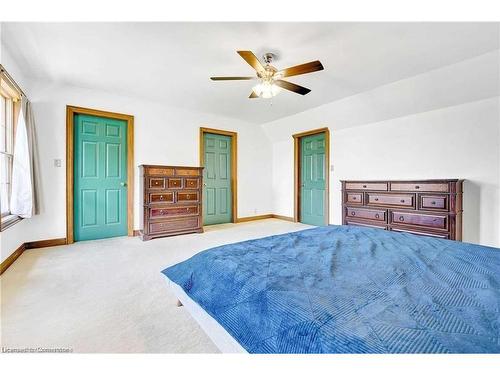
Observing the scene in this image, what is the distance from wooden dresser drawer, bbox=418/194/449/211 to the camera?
3.06 meters

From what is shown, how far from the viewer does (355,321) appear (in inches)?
29.8

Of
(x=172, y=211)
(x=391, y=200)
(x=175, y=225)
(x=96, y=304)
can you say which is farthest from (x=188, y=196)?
(x=391, y=200)

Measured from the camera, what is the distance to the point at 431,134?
→ 3.60 metres

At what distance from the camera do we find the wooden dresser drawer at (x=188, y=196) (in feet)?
13.7

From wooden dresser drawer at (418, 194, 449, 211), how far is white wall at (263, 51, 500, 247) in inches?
18.7

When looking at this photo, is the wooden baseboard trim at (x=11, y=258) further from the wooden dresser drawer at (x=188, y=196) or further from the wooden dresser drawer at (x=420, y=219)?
the wooden dresser drawer at (x=420, y=219)

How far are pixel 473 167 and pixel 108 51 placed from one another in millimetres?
4760

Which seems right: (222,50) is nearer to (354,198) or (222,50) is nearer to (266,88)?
(266,88)

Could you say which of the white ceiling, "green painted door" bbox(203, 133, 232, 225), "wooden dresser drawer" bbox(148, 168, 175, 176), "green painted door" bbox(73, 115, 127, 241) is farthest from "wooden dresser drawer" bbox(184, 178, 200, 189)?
the white ceiling

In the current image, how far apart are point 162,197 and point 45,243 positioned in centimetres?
171

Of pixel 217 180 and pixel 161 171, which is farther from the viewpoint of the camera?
pixel 217 180

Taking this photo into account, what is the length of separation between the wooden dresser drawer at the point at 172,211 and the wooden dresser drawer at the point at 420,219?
324cm

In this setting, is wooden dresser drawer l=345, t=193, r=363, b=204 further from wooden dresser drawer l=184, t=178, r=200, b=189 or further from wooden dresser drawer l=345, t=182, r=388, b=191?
wooden dresser drawer l=184, t=178, r=200, b=189
